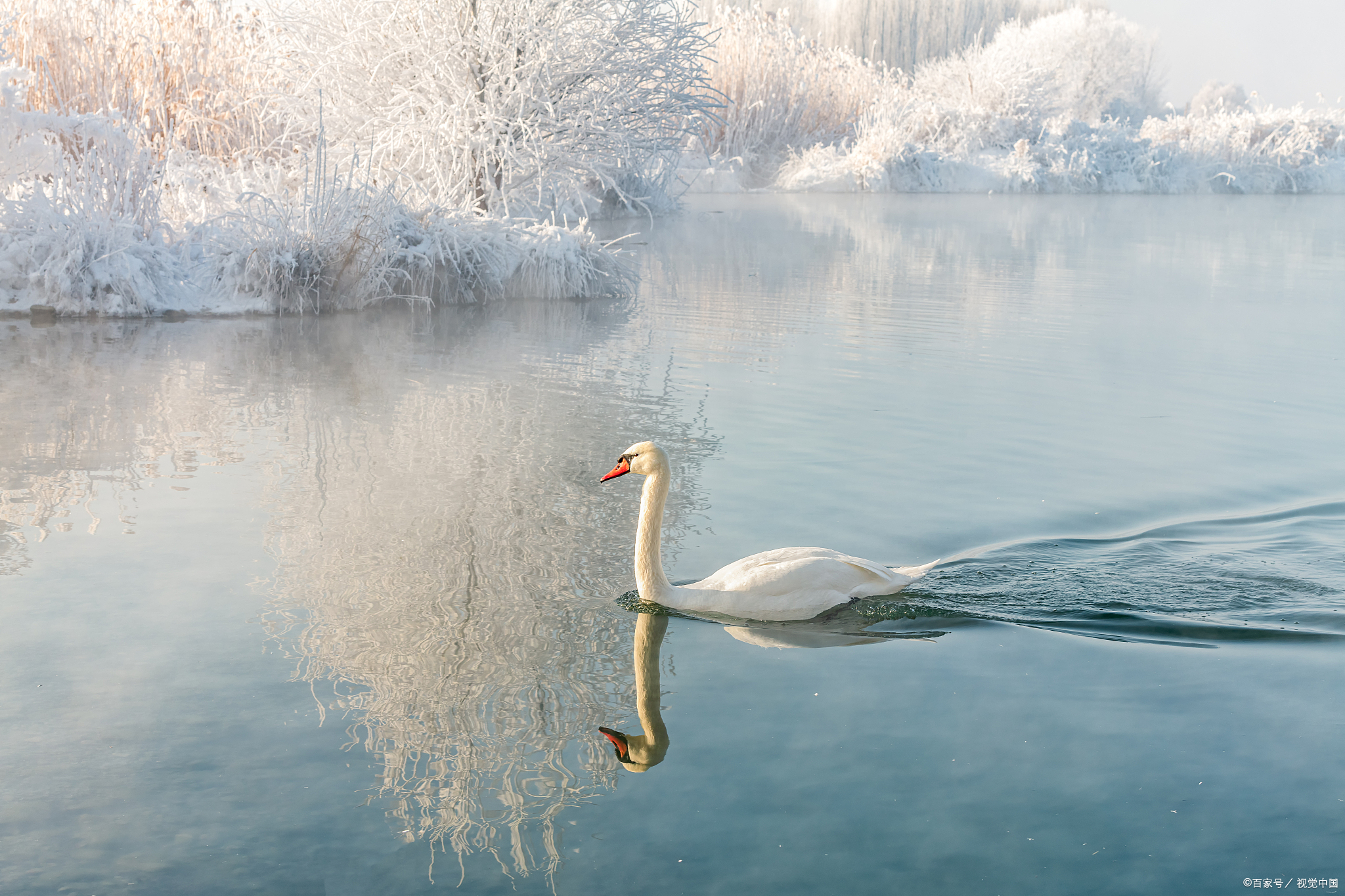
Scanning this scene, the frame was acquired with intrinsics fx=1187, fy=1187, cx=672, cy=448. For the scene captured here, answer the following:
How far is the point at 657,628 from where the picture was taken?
439 centimetres

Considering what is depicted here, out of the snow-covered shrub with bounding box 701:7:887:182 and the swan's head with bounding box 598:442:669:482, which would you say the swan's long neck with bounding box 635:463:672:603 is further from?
the snow-covered shrub with bounding box 701:7:887:182

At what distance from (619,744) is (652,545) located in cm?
108

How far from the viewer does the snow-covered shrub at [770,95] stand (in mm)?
31938

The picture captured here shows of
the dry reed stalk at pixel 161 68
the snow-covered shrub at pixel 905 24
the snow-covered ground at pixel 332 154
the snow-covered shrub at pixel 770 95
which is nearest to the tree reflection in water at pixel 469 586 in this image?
the snow-covered ground at pixel 332 154

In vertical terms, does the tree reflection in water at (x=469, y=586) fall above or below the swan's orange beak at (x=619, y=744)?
above

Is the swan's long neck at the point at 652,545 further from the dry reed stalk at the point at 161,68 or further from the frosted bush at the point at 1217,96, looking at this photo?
the frosted bush at the point at 1217,96

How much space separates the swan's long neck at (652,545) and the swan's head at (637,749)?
34.9 inches

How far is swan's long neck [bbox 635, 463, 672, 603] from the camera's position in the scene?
4.43 m

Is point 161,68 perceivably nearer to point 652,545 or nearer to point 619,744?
point 652,545

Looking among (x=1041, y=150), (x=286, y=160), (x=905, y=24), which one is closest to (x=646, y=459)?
(x=286, y=160)

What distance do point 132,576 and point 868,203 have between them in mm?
24674

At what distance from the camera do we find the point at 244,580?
15.3 ft

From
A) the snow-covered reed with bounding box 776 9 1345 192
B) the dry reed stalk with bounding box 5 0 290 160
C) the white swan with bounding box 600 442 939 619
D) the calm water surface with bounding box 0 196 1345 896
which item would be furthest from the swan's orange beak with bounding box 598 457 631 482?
the snow-covered reed with bounding box 776 9 1345 192

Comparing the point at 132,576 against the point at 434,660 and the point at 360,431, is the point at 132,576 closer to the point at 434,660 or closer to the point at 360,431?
the point at 434,660
